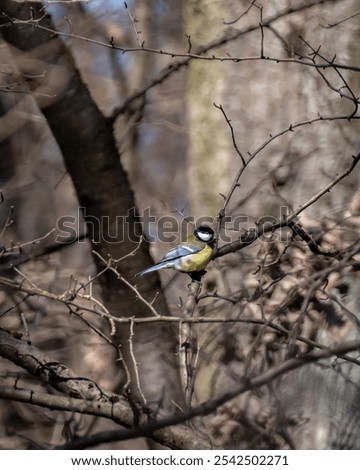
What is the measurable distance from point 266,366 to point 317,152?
94 centimetres

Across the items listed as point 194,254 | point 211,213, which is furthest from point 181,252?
point 211,213

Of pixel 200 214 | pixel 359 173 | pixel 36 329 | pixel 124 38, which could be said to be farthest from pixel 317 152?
pixel 36 329

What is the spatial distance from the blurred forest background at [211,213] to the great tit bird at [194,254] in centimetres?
13

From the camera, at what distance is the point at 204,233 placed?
350cm

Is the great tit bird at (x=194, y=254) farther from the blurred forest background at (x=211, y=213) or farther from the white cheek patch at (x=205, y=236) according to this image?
the blurred forest background at (x=211, y=213)

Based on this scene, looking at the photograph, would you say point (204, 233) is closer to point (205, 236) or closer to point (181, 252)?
point (205, 236)

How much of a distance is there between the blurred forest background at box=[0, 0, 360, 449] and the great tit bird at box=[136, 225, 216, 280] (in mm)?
129

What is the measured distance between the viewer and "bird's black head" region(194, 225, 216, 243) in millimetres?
3465

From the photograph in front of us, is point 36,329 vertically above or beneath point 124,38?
beneath

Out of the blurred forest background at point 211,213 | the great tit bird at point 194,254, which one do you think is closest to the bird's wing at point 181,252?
the great tit bird at point 194,254

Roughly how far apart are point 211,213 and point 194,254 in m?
0.50

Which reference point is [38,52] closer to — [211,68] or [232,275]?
[211,68]

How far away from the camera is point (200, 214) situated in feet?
13.1

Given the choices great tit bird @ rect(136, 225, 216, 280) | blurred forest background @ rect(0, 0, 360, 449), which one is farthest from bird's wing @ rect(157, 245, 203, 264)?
blurred forest background @ rect(0, 0, 360, 449)
